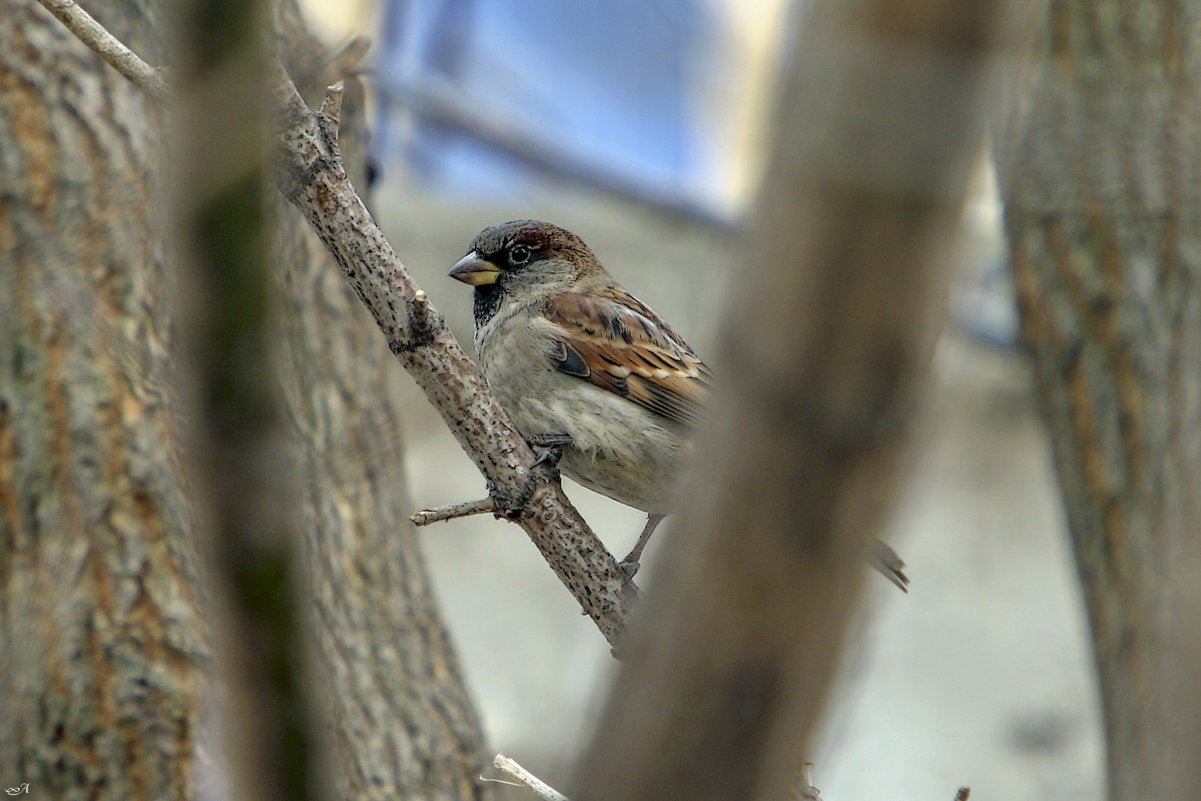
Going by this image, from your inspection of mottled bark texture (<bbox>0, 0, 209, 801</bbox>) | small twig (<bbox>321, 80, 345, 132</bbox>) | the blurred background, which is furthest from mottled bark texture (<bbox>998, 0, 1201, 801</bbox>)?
the blurred background

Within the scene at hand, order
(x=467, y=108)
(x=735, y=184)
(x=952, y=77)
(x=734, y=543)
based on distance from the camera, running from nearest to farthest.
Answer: (x=952, y=77) < (x=734, y=543) < (x=467, y=108) < (x=735, y=184)

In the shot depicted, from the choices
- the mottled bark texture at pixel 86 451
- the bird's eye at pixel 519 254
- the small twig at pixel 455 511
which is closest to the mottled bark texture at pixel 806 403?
the small twig at pixel 455 511

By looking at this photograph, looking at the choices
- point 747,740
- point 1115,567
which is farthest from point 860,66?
point 1115,567

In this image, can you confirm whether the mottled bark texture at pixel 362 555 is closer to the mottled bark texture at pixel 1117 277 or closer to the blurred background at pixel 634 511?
the mottled bark texture at pixel 1117 277

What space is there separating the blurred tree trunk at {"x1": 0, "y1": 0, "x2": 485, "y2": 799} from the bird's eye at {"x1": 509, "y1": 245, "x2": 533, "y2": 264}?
2.55 ft

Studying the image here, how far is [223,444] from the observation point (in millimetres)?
1102

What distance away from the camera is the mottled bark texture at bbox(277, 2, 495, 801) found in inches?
155

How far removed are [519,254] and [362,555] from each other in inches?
48.0

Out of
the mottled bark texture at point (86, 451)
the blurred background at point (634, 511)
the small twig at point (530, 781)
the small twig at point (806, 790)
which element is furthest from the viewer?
the blurred background at point (634, 511)

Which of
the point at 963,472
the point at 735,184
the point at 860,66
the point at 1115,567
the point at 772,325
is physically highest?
the point at 735,184

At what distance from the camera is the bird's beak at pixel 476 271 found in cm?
454

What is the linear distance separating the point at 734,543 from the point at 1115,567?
3068 millimetres

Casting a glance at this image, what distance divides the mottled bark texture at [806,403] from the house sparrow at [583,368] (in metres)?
2.59

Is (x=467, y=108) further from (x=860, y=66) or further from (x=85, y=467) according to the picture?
(x=860, y=66)
